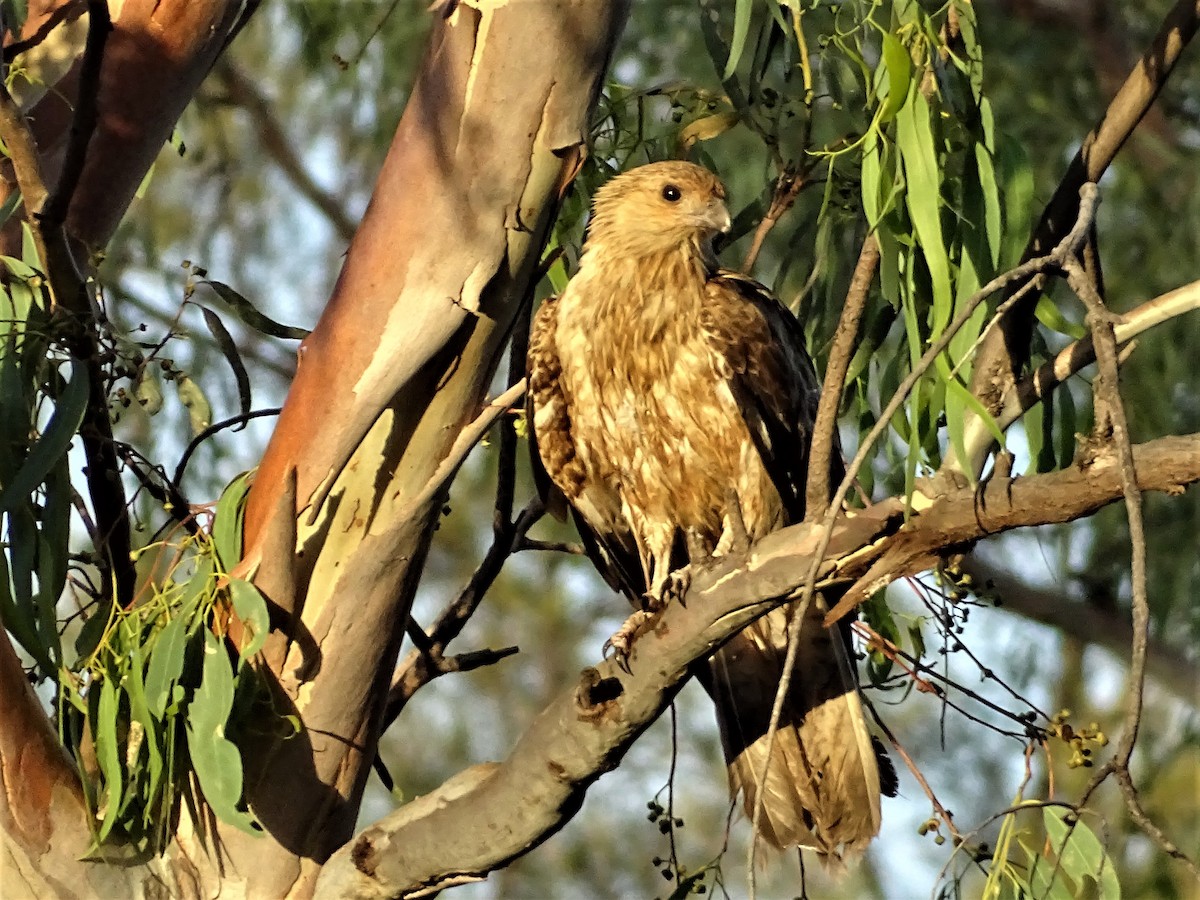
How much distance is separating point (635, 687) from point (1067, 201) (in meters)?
0.91

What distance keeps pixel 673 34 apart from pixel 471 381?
2.51 metres

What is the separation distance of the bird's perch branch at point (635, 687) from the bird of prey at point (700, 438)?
2.25ft

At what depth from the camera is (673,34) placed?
4.51m

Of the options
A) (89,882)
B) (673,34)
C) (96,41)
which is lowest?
(89,882)

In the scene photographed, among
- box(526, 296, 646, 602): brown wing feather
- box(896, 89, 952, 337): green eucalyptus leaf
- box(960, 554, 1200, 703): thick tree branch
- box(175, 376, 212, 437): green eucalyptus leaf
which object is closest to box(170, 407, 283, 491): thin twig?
box(175, 376, 212, 437): green eucalyptus leaf

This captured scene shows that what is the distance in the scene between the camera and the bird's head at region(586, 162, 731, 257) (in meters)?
3.08

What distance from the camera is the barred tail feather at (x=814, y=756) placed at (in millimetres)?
2643

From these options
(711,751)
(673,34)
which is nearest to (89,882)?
(673,34)

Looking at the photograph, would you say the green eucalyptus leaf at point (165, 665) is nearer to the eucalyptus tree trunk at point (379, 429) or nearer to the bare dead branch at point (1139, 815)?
the eucalyptus tree trunk at point (379, 429)

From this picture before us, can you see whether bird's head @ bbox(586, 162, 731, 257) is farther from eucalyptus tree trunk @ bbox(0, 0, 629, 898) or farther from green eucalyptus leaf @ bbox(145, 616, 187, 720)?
green eucalyptus leaf @ bbox(145, 616, 187, 720)

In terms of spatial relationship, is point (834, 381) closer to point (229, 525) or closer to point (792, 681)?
point (229, 525)

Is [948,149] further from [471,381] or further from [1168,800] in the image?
[1168,800]

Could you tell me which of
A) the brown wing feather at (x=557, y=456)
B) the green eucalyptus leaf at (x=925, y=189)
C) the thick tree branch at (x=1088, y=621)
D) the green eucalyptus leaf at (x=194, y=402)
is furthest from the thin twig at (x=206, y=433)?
the thick tree branch at (x=1088, y=621)

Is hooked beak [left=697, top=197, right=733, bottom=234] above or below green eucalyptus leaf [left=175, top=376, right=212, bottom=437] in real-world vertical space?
above
